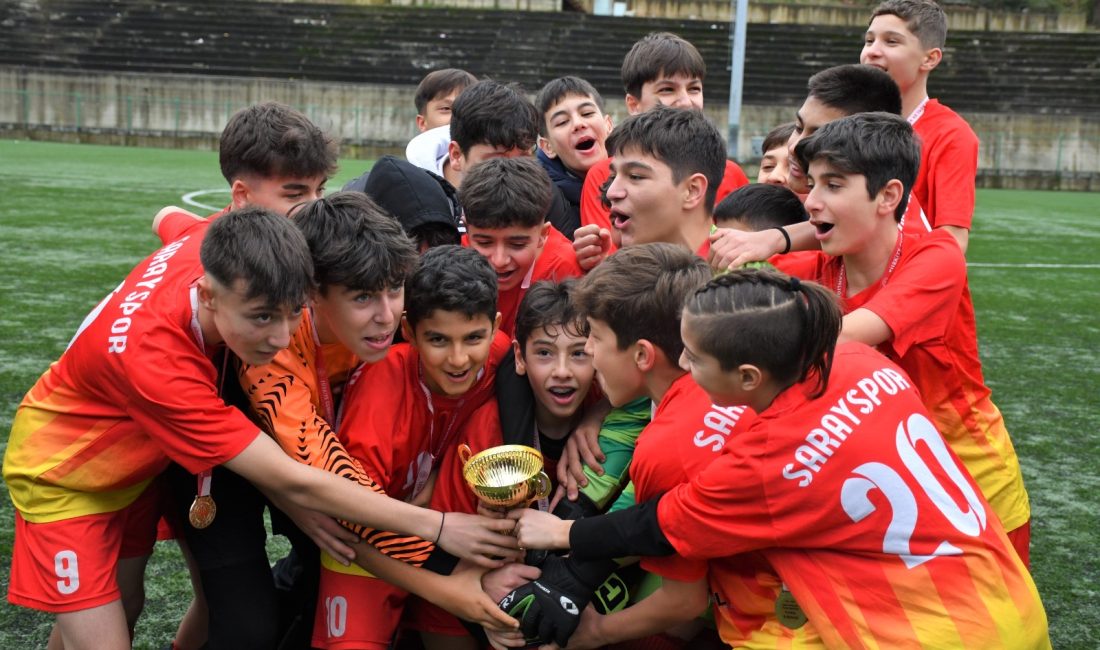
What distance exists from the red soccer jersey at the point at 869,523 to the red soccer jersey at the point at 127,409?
1.43m

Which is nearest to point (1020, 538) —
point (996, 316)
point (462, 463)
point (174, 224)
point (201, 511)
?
point (462, 463)

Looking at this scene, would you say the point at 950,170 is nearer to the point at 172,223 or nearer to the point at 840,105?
the point at 840,105

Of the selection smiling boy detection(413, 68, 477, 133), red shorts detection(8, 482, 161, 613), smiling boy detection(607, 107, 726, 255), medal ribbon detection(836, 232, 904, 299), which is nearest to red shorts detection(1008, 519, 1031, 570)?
medal ribbon detection(836, 232, 904, 299)

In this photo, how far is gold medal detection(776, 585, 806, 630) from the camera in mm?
2939

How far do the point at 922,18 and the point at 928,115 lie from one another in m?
0.41

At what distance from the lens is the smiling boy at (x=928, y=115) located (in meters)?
4.36

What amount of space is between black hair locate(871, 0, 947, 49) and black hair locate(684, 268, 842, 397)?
2.17 m

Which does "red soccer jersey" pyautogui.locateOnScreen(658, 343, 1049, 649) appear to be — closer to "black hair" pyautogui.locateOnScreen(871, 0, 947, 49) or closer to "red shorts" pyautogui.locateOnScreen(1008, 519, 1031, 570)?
"red shorts" pyautogui.locateOnScreen(1008, 519, 1031, 570)

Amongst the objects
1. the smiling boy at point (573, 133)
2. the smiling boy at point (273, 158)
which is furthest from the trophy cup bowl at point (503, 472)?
the smiling boy at point (573, 133)

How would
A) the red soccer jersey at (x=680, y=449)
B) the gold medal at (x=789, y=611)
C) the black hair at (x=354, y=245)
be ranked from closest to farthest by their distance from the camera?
the gold medal at (x=789, y=611)
the red soccer jersey at (x=680, y=449)
the black hair at (x=354, y=245)

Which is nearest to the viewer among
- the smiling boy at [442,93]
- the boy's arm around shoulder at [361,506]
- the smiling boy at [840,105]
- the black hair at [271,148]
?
the boy's arm around shoulder at [361,506]

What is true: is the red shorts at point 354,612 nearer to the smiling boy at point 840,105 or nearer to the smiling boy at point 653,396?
the smiling boy at point 653,396

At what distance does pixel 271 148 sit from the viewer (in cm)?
409

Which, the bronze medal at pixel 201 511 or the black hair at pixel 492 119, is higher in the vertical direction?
the black hair at pixel 492 119
